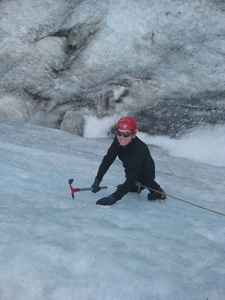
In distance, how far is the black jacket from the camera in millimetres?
5012

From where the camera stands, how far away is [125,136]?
201 inches

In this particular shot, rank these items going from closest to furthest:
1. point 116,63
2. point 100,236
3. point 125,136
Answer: point 100,236
point 125,136
point 116,63

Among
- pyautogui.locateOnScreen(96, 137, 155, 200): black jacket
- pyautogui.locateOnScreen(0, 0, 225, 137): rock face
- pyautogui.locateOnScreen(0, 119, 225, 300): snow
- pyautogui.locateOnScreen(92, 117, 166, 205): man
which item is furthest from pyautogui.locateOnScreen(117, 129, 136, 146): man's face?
pyautogui.locateOnScreen(0, 0, 225, 137): rock face

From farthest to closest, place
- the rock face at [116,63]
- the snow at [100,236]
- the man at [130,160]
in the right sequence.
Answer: the rock face at [116,63], the man at [130,160], the snow at [100,236]

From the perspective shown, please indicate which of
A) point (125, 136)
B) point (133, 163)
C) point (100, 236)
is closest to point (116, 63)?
point (125, 136)

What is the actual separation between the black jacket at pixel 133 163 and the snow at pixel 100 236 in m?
0.34

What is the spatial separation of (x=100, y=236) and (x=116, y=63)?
8.87 m

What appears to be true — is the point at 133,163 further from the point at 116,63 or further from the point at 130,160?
the point at 116,63

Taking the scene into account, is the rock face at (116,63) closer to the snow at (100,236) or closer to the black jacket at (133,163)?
the snow at (100,236)

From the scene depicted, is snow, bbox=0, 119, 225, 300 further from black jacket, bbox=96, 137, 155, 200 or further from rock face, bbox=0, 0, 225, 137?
rock face, bbox=0, 0, 225, 137

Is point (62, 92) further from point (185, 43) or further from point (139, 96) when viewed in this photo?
point (185, 43)

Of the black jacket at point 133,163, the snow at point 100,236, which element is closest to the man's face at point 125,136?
the black jacket at point 133,163

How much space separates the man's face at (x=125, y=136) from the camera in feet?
16.6

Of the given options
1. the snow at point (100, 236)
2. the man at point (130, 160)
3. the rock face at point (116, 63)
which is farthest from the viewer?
the rock face at point (116, 63)
